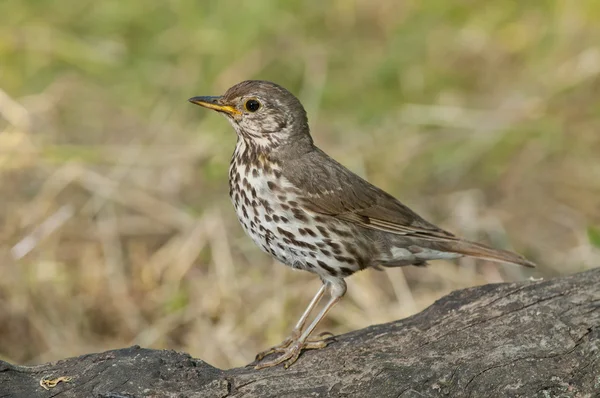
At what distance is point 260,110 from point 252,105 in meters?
0.05

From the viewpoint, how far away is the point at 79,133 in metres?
8.35

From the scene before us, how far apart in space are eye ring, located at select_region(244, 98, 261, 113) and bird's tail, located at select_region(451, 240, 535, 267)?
127cm

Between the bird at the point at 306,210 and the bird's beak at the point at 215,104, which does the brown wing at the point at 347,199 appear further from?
the bird's beak at the point at 215,104

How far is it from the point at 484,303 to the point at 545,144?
4733mm

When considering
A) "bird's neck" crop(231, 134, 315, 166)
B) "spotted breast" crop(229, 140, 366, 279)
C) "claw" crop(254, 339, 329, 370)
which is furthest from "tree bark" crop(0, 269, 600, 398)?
"bird's neck" crop(231, 134, 315, 166)

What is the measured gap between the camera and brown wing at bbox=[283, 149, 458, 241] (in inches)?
190

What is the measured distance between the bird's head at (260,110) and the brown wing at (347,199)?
0.65 ft

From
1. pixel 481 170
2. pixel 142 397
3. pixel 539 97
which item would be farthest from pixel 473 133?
pixel 142 397

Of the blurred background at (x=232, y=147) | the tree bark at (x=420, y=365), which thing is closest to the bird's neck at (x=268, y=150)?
the tree bark at (x=420, y=365)

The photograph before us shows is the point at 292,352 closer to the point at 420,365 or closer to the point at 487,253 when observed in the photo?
the point at 420,365

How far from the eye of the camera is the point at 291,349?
14.3ft

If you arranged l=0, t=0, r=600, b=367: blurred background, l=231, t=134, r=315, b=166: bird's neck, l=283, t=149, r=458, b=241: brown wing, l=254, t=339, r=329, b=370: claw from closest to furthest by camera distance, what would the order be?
1. l=254, t=339, r=329, b=370: claw
2. l=283, t=149, r=458, b=241: brown wing
3. l=231, t=134, r=315, b=166: bird's neck
4. l=0, t=0, r=600, b=367: blurred background

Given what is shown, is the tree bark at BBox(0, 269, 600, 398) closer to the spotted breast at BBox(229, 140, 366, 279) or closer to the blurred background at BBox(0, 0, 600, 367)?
the spotted breast at BBox(229, 140, 366, 279)

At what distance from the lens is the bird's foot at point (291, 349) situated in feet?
13.7
